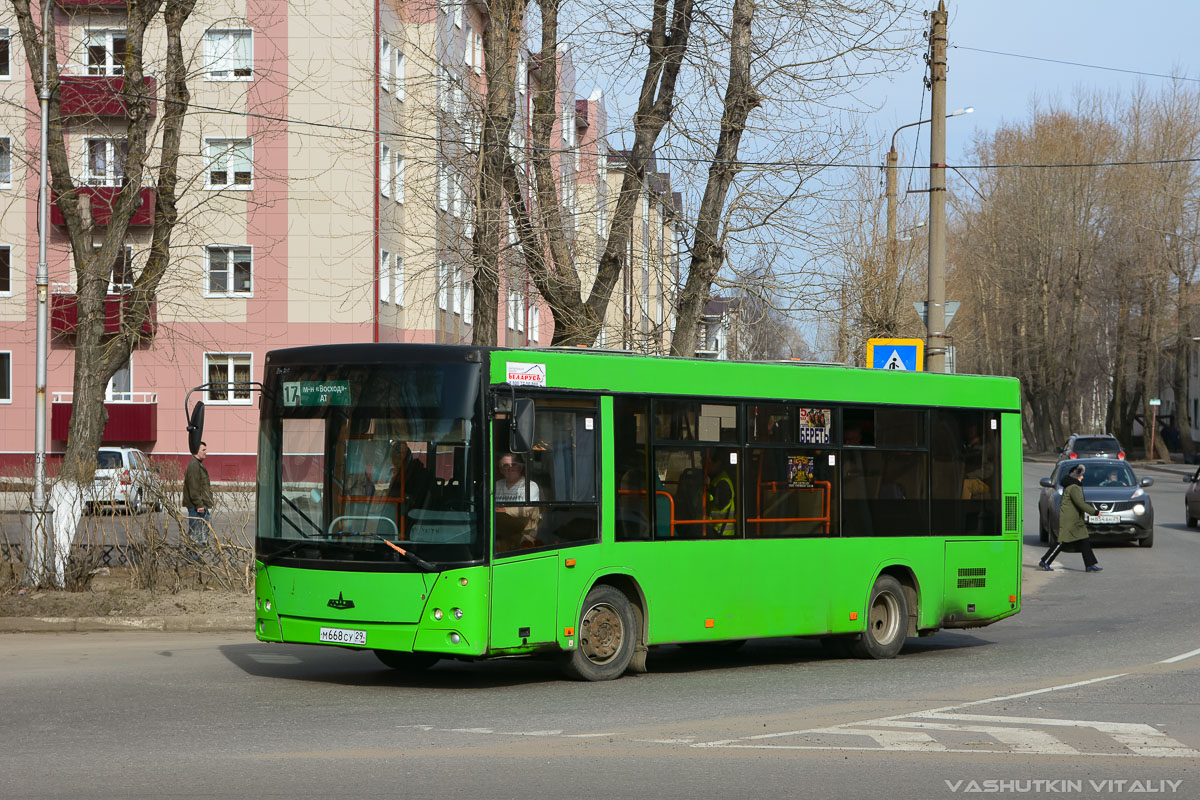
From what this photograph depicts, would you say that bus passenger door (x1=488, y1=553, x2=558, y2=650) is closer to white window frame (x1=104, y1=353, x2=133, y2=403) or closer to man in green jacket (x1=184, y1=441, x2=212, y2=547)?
man in green jacket (x1=184, y1=441, x2=212, y2=547)

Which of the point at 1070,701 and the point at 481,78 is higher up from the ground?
the point at 481,78

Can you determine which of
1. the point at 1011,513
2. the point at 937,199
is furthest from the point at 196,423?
the point at 937,199

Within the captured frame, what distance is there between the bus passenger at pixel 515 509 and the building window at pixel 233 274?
32.2m

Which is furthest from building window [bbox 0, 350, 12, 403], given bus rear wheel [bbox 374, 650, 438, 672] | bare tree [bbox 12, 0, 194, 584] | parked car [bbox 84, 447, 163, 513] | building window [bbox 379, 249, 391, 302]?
bus rear wheel [bbox 374, 650, 438, 672]

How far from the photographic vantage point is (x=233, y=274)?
4250 cm

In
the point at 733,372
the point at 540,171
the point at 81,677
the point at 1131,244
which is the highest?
the point at 1131,244

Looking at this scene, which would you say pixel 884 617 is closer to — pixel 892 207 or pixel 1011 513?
pixel 1011 513

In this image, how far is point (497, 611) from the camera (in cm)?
1084

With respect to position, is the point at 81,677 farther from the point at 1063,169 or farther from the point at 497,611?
the point at 1063,169

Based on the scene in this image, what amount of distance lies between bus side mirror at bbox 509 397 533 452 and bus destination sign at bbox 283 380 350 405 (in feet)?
4.39

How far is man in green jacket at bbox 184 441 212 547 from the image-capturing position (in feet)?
54.4

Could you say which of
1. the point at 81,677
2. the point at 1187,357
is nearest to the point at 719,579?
the point at 81,677

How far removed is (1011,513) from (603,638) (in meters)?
5.36

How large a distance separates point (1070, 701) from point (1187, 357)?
7188cm
